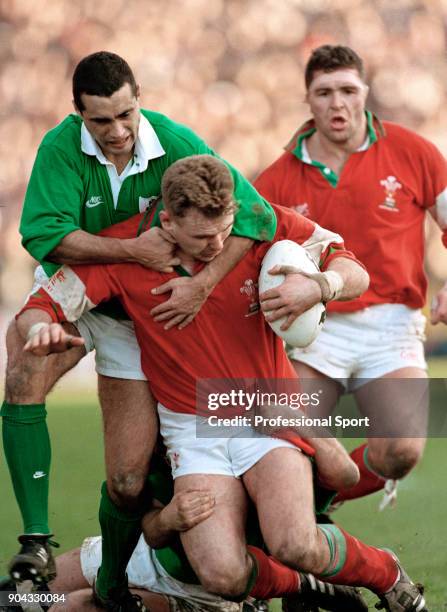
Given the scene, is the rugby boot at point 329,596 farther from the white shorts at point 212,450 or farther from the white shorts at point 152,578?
the white shorts at point 212,450

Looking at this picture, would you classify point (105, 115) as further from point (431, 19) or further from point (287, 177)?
point (431, 19)

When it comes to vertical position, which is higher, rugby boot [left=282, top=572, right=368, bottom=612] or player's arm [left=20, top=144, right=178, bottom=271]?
player's arm [left=20, top=144, right=178, bottom=271]

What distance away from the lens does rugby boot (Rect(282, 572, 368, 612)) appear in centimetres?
379

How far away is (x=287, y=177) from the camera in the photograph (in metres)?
4.95

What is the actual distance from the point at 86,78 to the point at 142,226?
0.53 m

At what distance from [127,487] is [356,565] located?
0.80 m

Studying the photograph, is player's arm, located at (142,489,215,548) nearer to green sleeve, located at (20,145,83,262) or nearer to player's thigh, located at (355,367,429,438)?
green sleeve, located at (20,145,83,262)

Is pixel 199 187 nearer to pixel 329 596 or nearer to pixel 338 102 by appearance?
pixel 329 596

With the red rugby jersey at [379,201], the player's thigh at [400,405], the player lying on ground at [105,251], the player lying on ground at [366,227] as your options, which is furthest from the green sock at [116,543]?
the red rugby jersey at [379,201]

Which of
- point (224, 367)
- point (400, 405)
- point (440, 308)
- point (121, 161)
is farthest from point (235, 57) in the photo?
point (224, 367)

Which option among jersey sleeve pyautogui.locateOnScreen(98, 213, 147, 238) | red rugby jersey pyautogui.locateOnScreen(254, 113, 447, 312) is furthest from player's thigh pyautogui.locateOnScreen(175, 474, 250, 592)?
red rugby jersey pyautogui.locateOnScreen(254, 113, 447, 312)

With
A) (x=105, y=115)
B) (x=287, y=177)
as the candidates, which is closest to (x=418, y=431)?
(x=287, y=177)

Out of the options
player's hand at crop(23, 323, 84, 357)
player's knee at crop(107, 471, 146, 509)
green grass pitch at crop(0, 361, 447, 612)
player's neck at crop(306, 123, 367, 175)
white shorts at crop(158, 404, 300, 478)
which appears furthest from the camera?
player's neck at crop(306, 123, 367, 175)

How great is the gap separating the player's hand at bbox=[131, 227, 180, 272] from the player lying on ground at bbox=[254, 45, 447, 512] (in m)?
1.37
